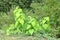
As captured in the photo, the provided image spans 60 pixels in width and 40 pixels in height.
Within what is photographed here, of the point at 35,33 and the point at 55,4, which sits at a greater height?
the point at 55,4

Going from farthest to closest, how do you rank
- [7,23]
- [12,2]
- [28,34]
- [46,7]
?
[12,2], [7,23], [46,7], [28,34]

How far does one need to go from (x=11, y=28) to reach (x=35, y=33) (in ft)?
3.27

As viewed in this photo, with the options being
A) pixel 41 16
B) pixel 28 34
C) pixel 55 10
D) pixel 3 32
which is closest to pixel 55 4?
pixel 55 10

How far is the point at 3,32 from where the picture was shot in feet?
32.0

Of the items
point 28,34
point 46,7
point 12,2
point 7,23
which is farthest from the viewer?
point 12,2

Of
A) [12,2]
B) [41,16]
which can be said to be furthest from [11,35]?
[12,2]

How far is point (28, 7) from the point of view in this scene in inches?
552

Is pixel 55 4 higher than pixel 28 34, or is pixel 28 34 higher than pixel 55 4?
pixel 55 4

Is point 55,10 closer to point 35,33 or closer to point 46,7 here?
point 46,7

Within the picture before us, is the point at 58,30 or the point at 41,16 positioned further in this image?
the point at 41,16

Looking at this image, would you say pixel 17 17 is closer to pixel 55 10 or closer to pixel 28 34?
pixel 28 34

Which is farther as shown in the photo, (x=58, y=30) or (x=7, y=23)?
(x=7, y=23)

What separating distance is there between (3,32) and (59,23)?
2115 mm

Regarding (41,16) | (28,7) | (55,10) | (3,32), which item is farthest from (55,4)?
(28,7)
